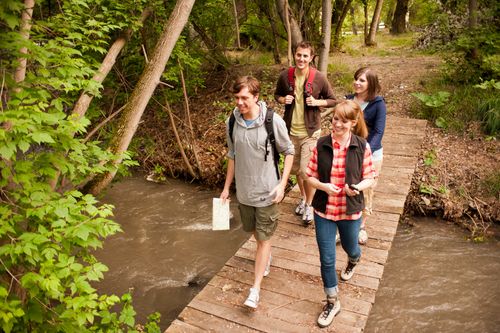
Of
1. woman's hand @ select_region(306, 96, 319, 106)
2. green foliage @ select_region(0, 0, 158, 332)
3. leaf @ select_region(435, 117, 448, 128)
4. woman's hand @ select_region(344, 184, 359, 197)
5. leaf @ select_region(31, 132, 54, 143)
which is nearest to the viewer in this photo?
leaf @ select_region(31, 132, 54, 143)

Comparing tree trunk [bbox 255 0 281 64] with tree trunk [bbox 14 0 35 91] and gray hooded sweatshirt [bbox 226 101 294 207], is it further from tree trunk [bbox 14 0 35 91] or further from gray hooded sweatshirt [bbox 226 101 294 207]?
gray hooded sweatshirt [bbox 226 101 294 207]

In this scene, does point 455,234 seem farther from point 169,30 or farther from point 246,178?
point 169,30

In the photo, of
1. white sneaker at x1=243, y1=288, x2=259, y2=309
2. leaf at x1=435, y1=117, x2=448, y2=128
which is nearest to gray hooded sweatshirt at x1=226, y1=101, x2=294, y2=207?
white sneaker at x1=243, y1=288, x2=259, y2=309

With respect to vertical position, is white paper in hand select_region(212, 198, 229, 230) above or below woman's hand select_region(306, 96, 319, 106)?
below

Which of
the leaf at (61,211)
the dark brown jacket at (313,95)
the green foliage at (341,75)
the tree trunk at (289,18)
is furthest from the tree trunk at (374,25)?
the leaf at (61,211)

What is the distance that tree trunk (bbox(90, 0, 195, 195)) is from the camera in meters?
5.47

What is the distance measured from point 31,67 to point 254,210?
2872mm

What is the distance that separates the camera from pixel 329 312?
3809mm

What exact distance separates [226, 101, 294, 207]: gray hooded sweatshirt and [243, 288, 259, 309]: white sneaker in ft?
2.92

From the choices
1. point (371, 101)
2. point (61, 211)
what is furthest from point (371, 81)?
point (61, 211)

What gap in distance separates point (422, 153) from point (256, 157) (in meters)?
5.52

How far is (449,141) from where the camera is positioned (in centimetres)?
835

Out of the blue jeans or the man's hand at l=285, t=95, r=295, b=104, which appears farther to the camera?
the man's hand at l=285, t=95, r=295, b=104

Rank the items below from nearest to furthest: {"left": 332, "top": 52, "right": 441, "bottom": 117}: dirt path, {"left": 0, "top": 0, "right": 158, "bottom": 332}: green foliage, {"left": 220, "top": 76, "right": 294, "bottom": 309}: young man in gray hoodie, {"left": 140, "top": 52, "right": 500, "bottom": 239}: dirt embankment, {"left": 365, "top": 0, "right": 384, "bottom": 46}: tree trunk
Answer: {"left": 0, "top": 0, "right": 158, "bottom": 332}: green foliage, {"left": 220, "top": 76, "right": 294, "bottom": 309}: young man in gray hoodie, {"left": 140, "top": 52, "right": 500, "bottom": 239}: dirt embankment, {"left": 332, "top": 52, "right": 441, "bottom": 117}: dirt path, {"left": 365, "top": 0, "right": 384, "bottom": 46}: tree trunk
